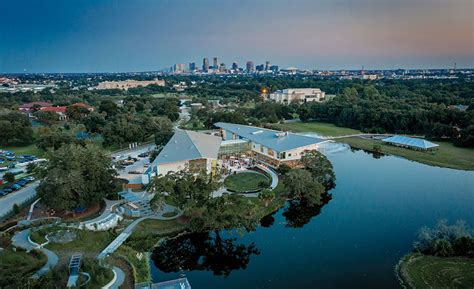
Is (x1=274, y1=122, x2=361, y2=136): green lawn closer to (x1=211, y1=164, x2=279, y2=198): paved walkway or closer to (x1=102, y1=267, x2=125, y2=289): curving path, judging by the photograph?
(x1=211, y1=164, x2=279, y2=198): paved walkway

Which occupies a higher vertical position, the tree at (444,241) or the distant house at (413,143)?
the distant house at (413,143)

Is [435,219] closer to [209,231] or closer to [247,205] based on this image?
[247,205]

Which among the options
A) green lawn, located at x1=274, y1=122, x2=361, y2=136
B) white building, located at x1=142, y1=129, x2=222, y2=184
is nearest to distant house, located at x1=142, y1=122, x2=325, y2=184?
white building, located at x1=142, y1=129, x2=222, y2=184

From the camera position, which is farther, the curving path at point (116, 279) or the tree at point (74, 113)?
the tree at point (74, 113)

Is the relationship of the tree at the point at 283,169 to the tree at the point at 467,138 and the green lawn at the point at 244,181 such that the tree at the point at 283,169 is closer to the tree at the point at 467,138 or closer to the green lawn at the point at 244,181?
the green lawn at the point at 244,181

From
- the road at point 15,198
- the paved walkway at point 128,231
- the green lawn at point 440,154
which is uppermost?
the green lawn at point 440,154

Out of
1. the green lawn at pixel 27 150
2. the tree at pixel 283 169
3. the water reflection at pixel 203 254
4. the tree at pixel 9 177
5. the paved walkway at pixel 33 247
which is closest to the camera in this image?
the paved walkway at pixel 33 247

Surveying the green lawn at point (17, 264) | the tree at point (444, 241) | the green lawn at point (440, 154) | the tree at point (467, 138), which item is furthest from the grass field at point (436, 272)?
the tree at point (467, 138)
